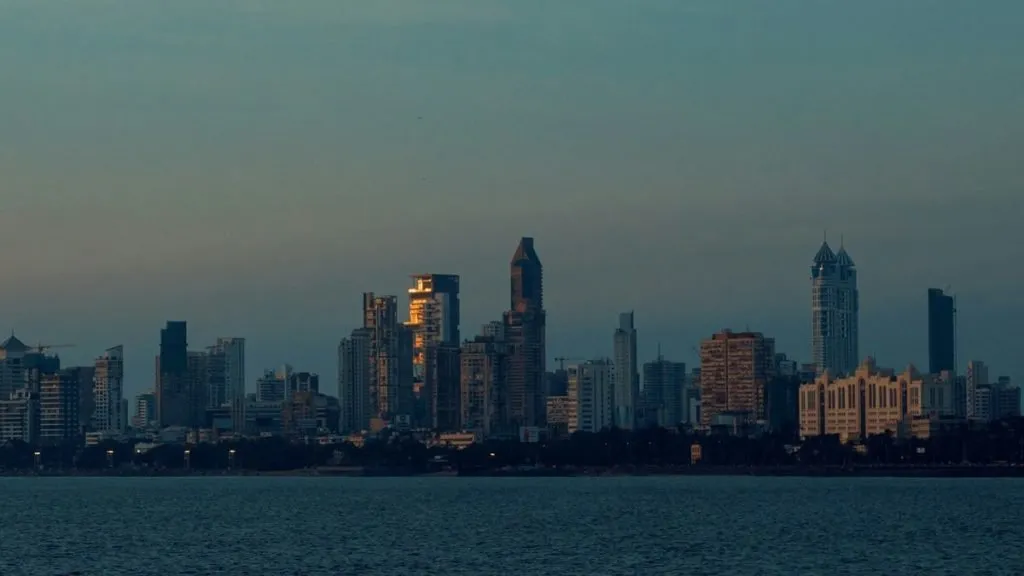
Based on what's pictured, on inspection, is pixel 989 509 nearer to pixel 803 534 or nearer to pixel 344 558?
pixel 803 534

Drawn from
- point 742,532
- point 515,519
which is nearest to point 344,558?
point 742,532

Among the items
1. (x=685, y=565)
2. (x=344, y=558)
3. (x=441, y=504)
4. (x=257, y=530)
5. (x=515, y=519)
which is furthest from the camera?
(x=441, y=504)

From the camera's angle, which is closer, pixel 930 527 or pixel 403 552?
pixel 403 552

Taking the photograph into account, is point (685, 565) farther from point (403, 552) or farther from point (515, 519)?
point (515, 519)

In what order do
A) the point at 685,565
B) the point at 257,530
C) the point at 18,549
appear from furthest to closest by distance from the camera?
the point at 257,530, the point at 18,549, the point at 685,565

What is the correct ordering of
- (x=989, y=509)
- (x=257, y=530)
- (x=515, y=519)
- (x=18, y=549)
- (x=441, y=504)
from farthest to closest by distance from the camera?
(x=441, y=504) < (x=989, y=509) < (x=515, y=519) < (x=257, y=530) < (x=18, y=549)

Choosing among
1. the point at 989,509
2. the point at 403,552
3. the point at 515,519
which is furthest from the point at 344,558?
the point at 989,509
